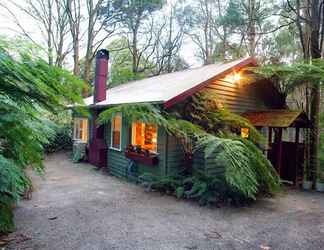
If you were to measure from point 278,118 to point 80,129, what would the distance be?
793 centimetres

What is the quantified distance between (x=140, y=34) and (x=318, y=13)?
40.3ft

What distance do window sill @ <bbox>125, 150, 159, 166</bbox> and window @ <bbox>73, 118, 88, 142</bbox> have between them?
3923 mm

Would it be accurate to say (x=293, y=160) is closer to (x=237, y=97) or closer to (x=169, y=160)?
(x=237, y=97)

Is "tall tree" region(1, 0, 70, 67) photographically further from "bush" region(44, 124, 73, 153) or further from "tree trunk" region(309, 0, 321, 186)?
"tree trunk" region(309, 0, 321, 186)

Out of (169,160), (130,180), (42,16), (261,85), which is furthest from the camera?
(42,16)

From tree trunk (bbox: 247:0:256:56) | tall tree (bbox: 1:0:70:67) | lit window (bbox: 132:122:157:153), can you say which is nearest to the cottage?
lit window (bbox: 132:122:157:153)

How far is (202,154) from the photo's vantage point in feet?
21.9

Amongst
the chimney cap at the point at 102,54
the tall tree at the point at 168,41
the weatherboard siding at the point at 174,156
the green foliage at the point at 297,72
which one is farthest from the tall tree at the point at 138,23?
the weatherboard siding at the point at 174,156

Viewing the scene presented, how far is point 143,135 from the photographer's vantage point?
816 centimetres

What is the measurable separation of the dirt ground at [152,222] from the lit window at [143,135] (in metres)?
1.64

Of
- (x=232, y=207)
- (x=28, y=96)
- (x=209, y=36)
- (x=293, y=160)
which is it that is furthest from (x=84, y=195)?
(x=209, y=36)

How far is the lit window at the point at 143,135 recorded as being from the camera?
25.5 ft

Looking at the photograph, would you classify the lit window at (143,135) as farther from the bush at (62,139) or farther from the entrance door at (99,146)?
the bush at (62,139)

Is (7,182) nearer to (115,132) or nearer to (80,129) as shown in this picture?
(115,132)
